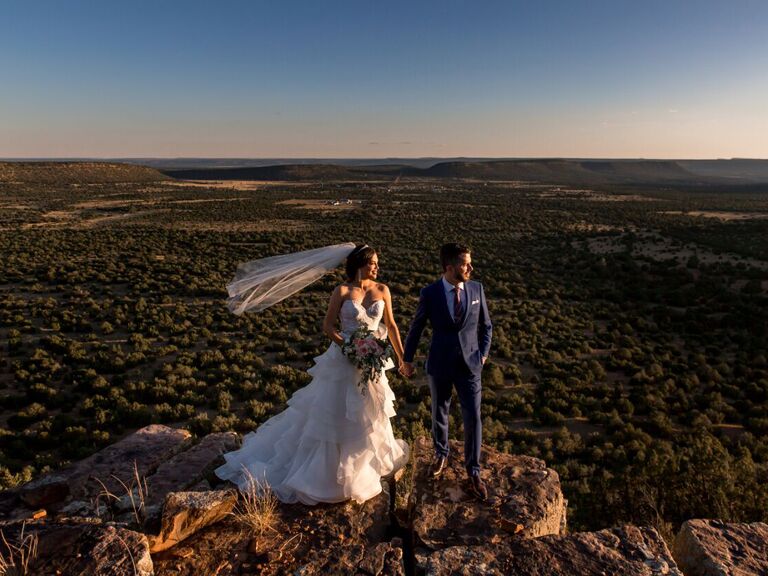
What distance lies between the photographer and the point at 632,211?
67.5 m

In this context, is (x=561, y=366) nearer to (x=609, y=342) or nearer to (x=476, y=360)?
(x=609, y=342)

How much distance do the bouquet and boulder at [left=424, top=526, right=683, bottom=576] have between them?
1673mm

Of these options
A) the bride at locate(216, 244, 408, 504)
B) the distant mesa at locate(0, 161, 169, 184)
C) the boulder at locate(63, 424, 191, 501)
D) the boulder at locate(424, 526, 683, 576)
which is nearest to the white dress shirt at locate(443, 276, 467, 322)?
the bride at locate(216, 244, 408, 504)

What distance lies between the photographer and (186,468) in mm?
4797

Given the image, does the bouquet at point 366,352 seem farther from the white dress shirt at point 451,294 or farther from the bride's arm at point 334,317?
the white dress shirt at point 451,294

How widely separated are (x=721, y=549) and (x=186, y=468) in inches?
189

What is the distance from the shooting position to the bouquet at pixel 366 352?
4180 mm

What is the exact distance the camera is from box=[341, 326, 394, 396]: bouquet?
418 cm

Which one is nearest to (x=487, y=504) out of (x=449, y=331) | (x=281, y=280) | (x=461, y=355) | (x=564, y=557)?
(x=564, y=557)

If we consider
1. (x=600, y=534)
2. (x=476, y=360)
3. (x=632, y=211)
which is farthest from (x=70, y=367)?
(x=632, y=211)

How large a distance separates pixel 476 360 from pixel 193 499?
2613mm

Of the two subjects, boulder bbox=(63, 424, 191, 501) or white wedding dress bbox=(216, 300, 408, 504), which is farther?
boulder bbox=(63, 424, 191, 501)

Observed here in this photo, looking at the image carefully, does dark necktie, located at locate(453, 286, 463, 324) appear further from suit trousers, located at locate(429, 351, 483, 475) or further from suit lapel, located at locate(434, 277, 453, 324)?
suit trousers, located at locate(429, 351, 483, 475)

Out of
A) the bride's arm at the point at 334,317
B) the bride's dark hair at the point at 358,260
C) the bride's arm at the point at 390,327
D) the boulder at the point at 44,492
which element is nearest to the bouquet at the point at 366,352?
the bride's arm at the point at 334,317
